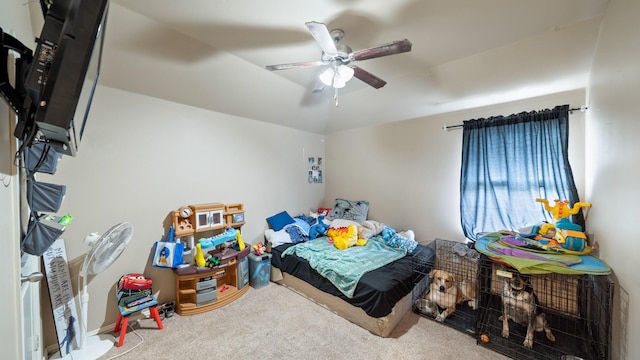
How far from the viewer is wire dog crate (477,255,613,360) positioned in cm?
158

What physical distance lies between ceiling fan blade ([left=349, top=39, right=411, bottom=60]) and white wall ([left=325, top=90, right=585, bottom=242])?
75.4 inches

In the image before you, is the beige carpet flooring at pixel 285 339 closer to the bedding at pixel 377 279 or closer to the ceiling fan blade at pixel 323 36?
the bedding at pixel 377 279

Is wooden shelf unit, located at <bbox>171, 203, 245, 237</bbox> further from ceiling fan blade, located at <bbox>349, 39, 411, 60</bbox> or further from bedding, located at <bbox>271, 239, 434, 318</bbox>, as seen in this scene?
ceiling fan blade, located at <bbox>349, 39, 411, 60</bbox>

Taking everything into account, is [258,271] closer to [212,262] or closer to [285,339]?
[212,262]

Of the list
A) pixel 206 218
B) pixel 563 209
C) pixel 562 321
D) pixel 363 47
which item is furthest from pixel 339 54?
pixel 562 321

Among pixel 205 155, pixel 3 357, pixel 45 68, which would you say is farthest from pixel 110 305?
pixel 45 68

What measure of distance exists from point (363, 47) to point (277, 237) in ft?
8.46

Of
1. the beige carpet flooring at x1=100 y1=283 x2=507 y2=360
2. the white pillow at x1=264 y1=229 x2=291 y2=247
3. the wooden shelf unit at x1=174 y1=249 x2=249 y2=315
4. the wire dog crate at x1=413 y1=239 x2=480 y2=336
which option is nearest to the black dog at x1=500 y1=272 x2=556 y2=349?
the wire dog crate at x1=413 y1=239 x2=480 y2=336

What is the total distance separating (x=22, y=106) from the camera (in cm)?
91

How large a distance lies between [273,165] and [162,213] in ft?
5.30

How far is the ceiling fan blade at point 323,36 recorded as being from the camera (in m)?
1.34

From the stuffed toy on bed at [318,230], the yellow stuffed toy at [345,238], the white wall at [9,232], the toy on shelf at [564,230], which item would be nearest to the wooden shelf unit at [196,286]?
the stuffed toy on bed at [318,230]

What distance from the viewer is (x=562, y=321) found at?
2102 millimetres

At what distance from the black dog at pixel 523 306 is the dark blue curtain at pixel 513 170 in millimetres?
912
